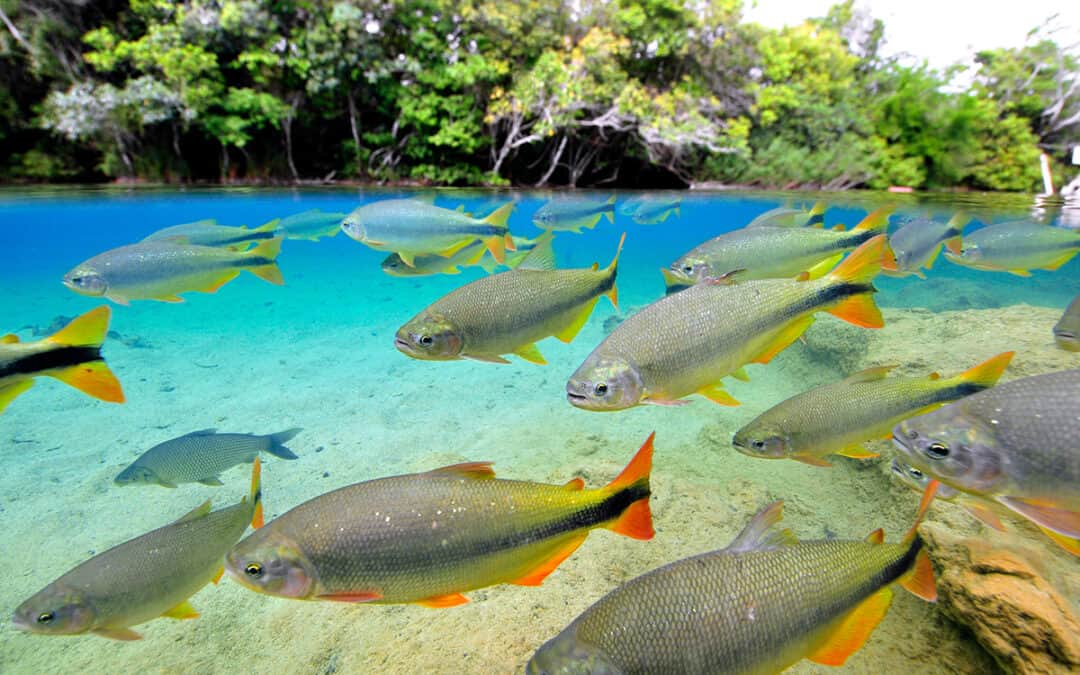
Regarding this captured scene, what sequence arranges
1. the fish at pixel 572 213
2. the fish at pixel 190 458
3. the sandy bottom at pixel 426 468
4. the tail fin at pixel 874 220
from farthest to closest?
1. the fish at pixel 572 213
2. the fish at pixel 190 458
3. the tail fin at pixel 874 220
4. the sandy bottom at pixel 426 468

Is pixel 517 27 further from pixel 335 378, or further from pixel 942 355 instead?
pixel 942 355

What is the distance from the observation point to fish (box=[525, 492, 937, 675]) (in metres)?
1.33

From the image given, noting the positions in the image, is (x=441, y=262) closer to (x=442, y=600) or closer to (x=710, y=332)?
(x=710, y=332)

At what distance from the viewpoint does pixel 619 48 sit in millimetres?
16156

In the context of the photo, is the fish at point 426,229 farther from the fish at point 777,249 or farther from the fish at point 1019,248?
the fish at point 1019,248

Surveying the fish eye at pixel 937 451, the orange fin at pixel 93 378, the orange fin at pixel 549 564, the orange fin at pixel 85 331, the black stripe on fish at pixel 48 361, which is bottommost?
the orange fin at pixel 549 564

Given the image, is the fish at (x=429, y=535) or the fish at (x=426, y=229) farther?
the fish at (x=426, y=229)

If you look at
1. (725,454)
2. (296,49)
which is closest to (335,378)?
(725,454)

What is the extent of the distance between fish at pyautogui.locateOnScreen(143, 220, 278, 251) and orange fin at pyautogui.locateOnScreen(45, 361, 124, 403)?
2350 millimetres

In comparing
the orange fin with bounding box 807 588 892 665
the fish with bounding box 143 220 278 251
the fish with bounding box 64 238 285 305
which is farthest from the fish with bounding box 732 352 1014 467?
the fish with bounding box 143 220 278 251

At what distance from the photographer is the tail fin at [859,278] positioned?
2.00 m

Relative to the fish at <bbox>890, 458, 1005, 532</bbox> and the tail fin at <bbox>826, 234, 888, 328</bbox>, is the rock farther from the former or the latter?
the tail fin at <bbox>826, 234, 888, 328</bbox>

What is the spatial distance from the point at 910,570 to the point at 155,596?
8.96 ft

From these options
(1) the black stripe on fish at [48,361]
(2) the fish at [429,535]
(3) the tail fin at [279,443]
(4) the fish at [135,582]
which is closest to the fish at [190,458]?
(3) the tail fin at [279,443]
